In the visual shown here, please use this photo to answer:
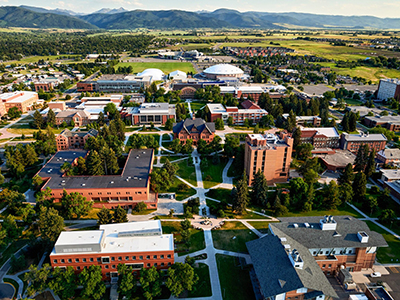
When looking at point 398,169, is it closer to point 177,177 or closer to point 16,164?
point 177,177

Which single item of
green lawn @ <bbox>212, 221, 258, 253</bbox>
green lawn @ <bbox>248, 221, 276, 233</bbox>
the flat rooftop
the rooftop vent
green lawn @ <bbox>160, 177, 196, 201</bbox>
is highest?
the flat rooftop

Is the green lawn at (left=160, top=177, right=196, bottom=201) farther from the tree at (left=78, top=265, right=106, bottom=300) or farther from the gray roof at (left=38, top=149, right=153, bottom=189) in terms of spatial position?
the tree at (left=78, top=265, right=106, bottom=300)

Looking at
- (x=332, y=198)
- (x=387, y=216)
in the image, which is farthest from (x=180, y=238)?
(x=387, y=216)

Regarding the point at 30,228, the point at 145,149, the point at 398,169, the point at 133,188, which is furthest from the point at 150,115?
the point at 398,169

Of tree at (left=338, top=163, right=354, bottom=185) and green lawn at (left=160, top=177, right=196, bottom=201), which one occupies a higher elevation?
tree at (left=338, top=163, right=354, bottom=185)

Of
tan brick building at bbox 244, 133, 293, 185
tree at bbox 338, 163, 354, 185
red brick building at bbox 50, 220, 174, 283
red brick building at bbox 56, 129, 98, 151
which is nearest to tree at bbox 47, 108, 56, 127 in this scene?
red brick building at bbox 56, 129, 98, 151

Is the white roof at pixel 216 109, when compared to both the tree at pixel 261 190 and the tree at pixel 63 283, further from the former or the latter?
the tree at pixel 63 283
